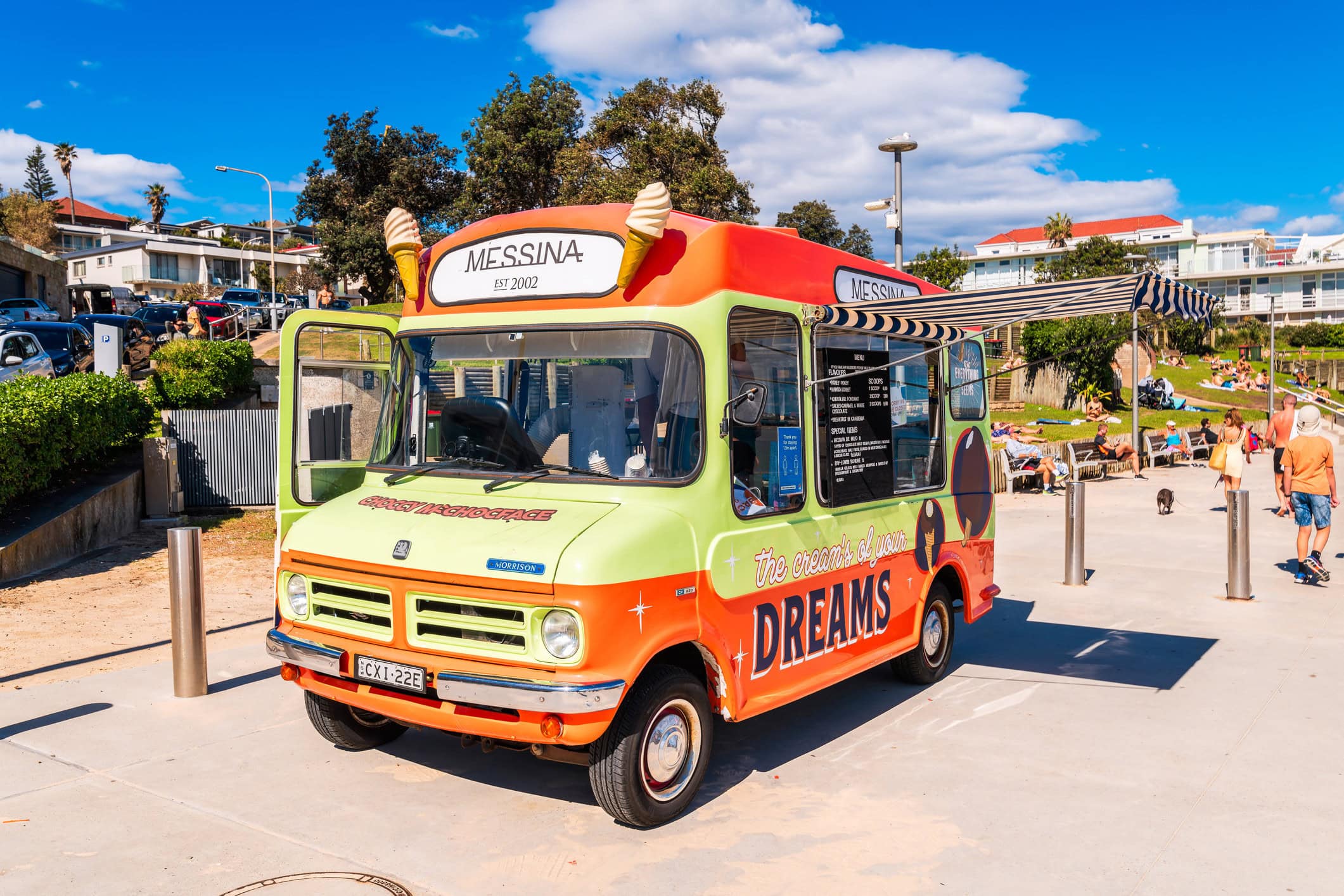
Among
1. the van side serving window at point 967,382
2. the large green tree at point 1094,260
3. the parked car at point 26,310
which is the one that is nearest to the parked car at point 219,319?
the parked car at point 26,310

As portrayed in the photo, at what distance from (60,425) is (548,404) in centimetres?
884

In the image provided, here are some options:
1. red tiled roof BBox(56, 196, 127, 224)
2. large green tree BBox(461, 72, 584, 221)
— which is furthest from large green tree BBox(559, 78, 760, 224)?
red tiled roof BBox(56, 196, 127, 224)

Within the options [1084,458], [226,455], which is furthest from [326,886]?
[1084,458]

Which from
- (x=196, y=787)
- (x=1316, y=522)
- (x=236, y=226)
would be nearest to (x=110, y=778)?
(x=196, y=787)

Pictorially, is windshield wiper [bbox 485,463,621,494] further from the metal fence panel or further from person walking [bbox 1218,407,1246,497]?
person walking [bbox 1218,407,1246,497]

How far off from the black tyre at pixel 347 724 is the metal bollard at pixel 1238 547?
320 inches

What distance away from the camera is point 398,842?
4586mm

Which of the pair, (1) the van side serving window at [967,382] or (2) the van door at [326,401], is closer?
(2) the van door at [326,401]

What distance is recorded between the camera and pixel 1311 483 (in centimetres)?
1039

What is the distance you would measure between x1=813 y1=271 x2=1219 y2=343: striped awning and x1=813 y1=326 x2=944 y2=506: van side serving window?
0.40ft

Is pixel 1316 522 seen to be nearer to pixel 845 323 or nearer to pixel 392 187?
pixel 845 323

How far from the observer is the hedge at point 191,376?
16438 mm

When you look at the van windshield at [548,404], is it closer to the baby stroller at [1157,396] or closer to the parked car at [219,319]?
the parked car at [219,319]

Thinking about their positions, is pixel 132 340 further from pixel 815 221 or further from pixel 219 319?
pixel 815 221
